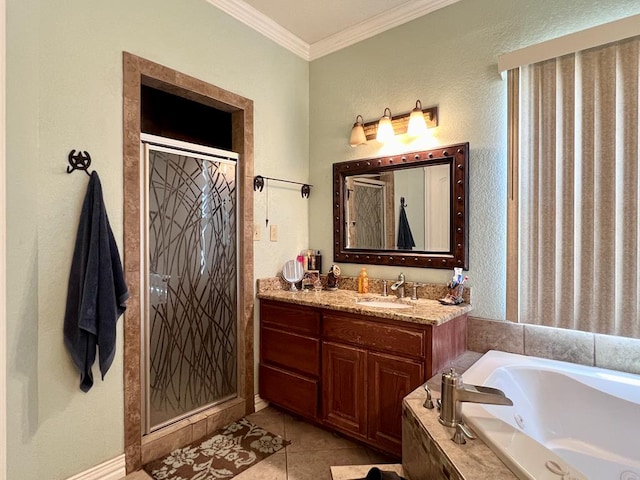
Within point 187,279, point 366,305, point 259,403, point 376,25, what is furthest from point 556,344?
point 376,25

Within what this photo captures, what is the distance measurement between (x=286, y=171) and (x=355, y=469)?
2.10 meters

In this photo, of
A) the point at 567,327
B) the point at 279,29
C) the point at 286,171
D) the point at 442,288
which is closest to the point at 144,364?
the point at 286,171

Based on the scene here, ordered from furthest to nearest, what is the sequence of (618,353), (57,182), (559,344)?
(559,344), (618,353), (57,182)

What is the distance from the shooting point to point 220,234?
244 cm

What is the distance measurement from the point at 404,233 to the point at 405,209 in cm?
17

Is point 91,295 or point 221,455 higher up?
point 91,295

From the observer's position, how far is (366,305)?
2.20 meters

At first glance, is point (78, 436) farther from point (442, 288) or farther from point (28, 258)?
point (442, 288)

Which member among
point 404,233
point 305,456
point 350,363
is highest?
point 404,233

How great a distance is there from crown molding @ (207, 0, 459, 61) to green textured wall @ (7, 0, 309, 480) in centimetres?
46

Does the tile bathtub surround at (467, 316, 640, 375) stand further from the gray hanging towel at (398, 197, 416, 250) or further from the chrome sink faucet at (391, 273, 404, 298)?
the gray hanging towel at (398, 197, 416, 250)

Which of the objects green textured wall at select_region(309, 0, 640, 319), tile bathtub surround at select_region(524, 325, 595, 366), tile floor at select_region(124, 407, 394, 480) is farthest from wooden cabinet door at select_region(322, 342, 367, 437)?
tile bathtub surround at select_region(524, 325, 595, 366)

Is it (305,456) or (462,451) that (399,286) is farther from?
(462,451)

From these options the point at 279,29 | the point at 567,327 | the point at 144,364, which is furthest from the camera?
the point at 279,29
